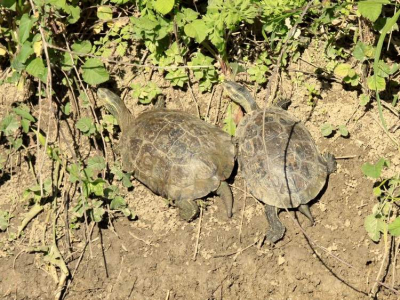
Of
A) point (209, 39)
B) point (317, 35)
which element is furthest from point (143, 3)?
point (317, 35)

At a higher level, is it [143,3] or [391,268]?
[143,3]

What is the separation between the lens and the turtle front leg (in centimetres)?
414

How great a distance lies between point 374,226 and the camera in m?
3.97

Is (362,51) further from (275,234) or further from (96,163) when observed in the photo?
(96,163)

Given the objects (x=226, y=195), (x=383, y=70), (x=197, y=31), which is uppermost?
(x=197, y=31)

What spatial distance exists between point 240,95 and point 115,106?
1105mm

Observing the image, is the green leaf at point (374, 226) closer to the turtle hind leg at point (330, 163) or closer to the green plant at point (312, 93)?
the turtle hind leg at point (330, 163)

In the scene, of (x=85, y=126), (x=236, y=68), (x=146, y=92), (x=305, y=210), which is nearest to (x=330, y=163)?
(x=305, y=210)

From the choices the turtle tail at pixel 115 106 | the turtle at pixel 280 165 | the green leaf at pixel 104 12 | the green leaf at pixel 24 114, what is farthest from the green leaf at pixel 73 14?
the turtle at pixel 280 165

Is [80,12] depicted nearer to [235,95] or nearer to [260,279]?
[235,95]

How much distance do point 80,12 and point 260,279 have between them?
2754 millimetres

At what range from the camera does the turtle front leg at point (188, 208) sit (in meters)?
4.14

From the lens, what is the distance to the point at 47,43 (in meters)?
3.97

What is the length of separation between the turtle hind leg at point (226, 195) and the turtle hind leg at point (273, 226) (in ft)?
0.98
